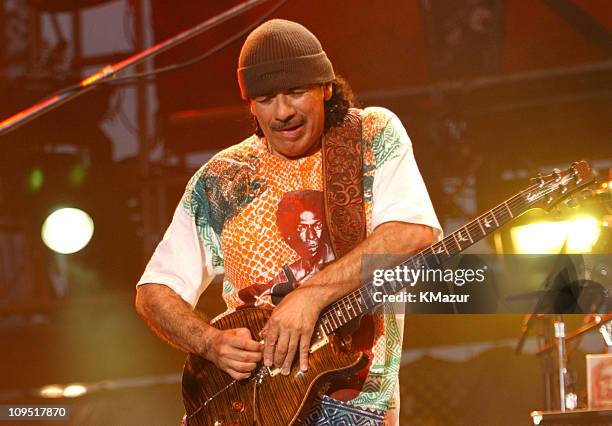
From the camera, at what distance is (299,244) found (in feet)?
7.30

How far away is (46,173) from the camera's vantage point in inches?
168

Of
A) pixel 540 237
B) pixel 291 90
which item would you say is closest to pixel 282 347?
pixel 291 90

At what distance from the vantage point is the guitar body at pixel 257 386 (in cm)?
203

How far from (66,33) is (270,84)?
8.26ft

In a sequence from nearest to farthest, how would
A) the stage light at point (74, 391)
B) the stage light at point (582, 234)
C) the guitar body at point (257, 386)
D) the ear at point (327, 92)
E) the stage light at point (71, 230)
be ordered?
the guitar body at point (257, 386) < the ear at point (327, 92) < the stage light at point (582, 234) < the stage light at point (74, 391) < the stage light at point (71, 230)

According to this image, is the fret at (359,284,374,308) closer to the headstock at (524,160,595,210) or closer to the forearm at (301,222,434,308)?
the forearm at (301,222,434,308)

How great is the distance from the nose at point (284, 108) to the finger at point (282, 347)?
61 centimetres

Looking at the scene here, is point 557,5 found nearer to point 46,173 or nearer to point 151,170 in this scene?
point 151,170

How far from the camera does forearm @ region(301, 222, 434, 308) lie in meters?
2.10

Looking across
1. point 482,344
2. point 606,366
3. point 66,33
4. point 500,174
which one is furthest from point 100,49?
point 606,366

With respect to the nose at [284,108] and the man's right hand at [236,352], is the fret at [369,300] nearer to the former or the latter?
the man's right hand at [236,352]

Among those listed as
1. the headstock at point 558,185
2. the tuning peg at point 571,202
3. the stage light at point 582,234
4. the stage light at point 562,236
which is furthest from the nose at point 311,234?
the stage light at point 582,234

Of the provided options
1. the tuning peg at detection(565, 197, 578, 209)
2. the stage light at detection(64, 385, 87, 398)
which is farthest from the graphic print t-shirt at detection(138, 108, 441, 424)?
the stage light at detection(64, 385, 87, 398)

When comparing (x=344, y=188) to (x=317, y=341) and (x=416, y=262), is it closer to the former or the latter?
(x=416, y=262)
